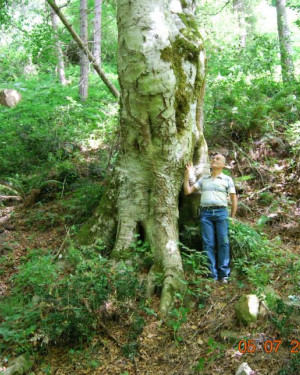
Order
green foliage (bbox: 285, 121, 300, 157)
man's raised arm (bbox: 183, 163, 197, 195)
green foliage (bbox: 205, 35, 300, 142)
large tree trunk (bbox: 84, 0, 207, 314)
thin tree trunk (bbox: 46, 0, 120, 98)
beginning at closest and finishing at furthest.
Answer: large tree trunk (bbox: 84, 0, 207, 314) → man's raised arm (bbox: 183, 163, 197, 195) → thin tree trunk (bbox: 46, 0, 120, 98) → green foliage (bbox: 285, 121, 300, 157) → green foliage (bbox: 205, 35, 300, 142)

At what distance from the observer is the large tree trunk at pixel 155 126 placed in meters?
4.86

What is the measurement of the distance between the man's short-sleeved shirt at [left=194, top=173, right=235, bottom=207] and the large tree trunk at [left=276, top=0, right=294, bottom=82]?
20.9 feet

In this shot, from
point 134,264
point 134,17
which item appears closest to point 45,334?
point 134,264

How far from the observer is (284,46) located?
1118cm

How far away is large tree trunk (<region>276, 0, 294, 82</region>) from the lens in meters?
10.4

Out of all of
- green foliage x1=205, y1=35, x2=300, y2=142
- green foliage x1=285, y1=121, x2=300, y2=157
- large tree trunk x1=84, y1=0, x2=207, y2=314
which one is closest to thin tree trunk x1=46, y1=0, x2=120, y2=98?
green foliage x1=205, y1=35, x2=300, y2=142

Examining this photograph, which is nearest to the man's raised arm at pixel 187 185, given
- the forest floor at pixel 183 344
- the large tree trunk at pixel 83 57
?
the forest floor at pixel 183 344

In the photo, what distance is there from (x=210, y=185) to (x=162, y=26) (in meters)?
2.40

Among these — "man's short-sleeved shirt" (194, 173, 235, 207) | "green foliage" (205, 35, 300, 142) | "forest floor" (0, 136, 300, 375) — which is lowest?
"forest floor" (0, 136, 300, 375)

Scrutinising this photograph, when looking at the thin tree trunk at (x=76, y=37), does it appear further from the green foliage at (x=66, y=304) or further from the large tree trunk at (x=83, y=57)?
the green foliage at (x=66, y=304)
